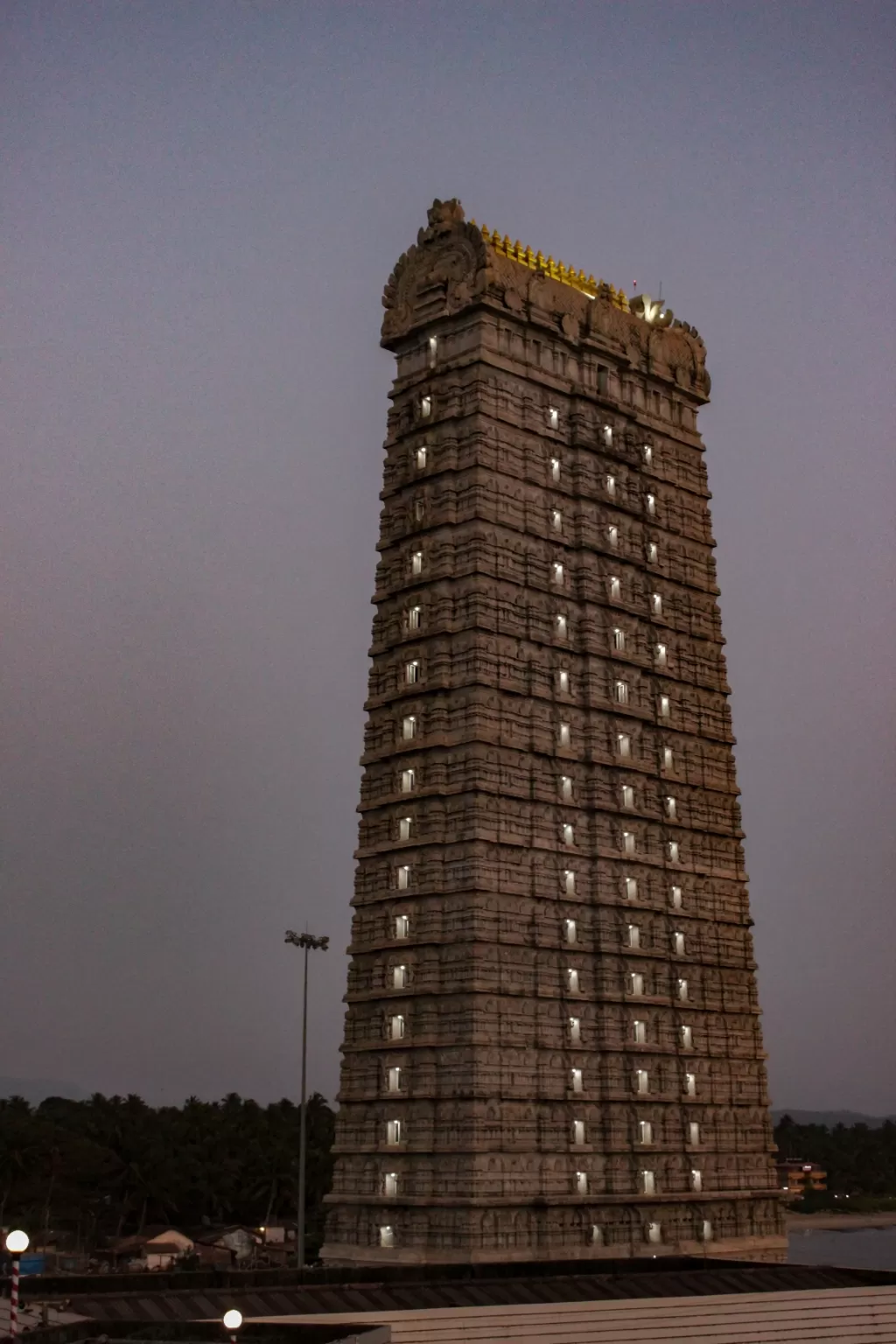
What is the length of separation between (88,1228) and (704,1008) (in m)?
79.2

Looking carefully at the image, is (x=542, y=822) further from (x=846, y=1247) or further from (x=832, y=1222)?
(x=832, y=1222)

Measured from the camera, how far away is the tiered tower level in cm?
6394

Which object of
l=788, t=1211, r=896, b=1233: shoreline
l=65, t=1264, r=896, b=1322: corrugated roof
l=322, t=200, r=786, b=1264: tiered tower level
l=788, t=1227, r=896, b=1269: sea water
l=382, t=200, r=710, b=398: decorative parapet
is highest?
l=382, t=200, r=710, b=398: decorative parapet

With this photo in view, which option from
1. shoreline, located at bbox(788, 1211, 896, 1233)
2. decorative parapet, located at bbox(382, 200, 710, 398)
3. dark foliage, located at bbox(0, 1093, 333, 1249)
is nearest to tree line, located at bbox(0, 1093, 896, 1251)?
dark foliage, located at bbox(0, 1093, 333, 1249)

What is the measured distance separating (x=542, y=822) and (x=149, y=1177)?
79971 mm

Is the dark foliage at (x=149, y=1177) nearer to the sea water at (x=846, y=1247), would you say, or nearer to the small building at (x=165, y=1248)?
the small building at (x=165, y=1248)

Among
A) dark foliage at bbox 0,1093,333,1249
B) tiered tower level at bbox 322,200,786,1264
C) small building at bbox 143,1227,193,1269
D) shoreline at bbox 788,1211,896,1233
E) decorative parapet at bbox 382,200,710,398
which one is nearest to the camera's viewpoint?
tiered tower level at bbox 322,200,786,1264

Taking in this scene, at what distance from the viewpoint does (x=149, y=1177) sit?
133 m

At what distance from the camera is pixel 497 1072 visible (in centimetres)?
6306

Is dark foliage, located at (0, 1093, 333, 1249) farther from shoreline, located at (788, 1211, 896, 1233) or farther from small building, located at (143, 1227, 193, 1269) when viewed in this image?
shoreline, located at (788, 1211, 896, 1233)

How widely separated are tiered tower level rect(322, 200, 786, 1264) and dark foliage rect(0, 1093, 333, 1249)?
6475cm

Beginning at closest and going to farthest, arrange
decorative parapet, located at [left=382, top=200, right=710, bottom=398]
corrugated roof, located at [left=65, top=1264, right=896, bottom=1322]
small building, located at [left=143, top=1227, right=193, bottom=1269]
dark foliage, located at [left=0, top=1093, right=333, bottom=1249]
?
corrugated roof, located at [left=65, top=1264, right=896, bottom=1322] < decorative parapet, located at [left=382, top=200, right=710, bottom=398] < small building, located at [left=143, top=1227, right=193, bottom=1269] < dark foliage, located at [left=0, top=1093, right=333, bottom=1249]

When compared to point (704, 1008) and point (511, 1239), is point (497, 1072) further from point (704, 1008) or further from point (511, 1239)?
Answer: point (704, 1008)

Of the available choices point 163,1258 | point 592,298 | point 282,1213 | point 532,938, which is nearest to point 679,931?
point 532,938
